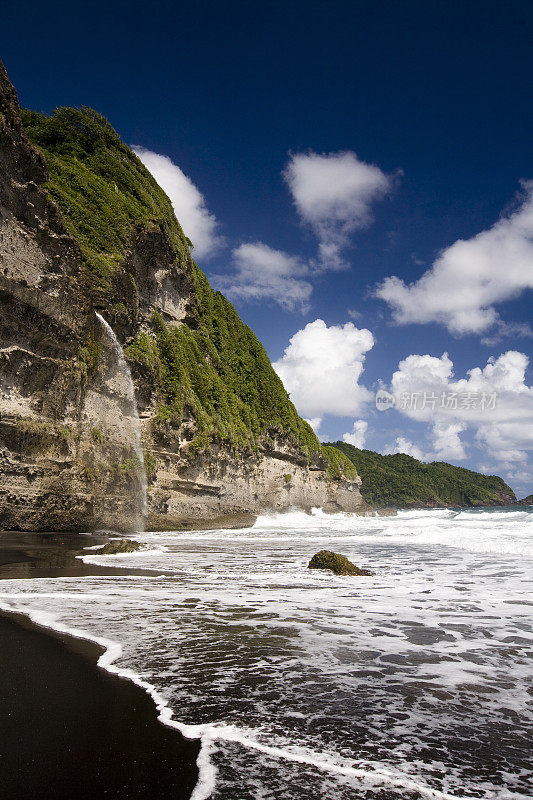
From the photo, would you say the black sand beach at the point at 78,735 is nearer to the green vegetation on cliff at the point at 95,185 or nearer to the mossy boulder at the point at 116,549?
the mossy boulder at the point at 116,549

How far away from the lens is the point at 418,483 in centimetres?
12669

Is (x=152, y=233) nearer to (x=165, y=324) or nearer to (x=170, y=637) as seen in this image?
(x=165, y=324)

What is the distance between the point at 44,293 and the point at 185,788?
718 inches

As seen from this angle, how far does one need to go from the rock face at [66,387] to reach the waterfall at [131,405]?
285mm

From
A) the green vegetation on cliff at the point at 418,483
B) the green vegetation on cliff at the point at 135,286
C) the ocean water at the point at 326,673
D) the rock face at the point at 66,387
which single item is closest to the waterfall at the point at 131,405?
the rock face at the point at 66,387

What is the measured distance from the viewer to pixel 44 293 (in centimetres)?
1714

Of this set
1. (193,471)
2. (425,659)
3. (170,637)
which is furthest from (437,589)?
(193,471)

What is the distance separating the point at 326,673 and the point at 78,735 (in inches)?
79.8

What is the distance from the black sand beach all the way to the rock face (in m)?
13.5

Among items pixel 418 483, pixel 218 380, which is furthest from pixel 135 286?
pixel 418 483

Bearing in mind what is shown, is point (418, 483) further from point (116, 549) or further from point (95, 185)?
point (116, 549)

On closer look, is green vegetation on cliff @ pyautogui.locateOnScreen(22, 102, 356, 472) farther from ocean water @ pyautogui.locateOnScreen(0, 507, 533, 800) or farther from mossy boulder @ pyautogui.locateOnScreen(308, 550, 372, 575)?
ocean water @ pyautogui.locateOnScreen(0, 507, 533, 800)

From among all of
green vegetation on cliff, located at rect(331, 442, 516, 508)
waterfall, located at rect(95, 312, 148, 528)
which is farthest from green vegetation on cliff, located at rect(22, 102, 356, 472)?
green vegetation on cliff, located at rect(331, 442, 516, 508)

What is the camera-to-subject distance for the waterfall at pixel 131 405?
22.9 metres
